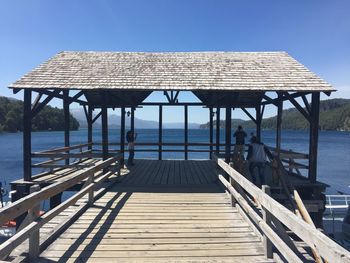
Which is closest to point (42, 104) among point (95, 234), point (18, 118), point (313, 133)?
point (95, 234)

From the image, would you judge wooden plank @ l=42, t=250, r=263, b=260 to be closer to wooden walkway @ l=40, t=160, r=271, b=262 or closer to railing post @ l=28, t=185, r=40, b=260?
wooden walkway @ l=40, t=160, r=271, b=262

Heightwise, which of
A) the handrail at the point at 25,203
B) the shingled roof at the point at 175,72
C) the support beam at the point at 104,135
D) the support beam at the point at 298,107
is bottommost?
the handrail at the point at 25,203

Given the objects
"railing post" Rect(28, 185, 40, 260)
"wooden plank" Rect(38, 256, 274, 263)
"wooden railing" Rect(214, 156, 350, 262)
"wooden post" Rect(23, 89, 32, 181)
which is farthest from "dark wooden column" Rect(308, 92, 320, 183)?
"wooden post" Rect(23, 89, 32, 181)

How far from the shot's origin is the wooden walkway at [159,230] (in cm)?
517

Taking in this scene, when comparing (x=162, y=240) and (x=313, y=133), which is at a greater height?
(x=313, y=133)

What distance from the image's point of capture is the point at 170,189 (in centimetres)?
1027

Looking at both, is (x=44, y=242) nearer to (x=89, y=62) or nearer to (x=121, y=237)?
(x=121, y=237)

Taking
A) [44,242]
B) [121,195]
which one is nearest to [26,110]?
[121,195]

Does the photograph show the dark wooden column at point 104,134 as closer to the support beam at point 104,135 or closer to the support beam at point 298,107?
the support beam at point 104,135

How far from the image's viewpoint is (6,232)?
17859 mm

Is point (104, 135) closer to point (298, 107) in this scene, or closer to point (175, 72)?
point (175, 72)

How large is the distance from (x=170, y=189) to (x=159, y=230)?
3884 millimetres

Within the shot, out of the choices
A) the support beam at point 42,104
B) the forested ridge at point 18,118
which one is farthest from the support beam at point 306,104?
the forested ridge at point 18,118

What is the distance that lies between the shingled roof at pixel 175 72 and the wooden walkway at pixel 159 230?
386 centimetres
